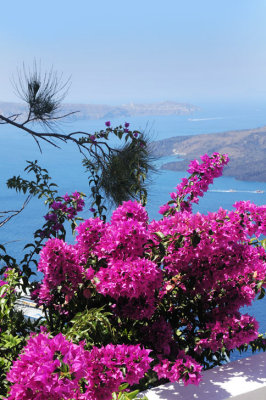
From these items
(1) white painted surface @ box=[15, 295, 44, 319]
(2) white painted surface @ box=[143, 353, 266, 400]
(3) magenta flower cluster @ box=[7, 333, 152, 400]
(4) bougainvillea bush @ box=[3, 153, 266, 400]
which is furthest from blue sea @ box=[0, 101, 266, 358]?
(3) magenta flower cluster @ box=[7, 333, 152, 400]

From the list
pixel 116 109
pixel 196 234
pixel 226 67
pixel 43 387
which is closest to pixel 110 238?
pixel 196 234

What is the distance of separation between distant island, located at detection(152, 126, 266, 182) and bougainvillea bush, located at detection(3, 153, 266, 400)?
1082 inches

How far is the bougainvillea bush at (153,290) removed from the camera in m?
1.08

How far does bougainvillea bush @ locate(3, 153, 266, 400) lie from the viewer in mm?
1083

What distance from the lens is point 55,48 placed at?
44812mm

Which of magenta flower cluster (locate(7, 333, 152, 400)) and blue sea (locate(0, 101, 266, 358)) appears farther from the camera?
blue sea (locate(0, 101, 266, 358))

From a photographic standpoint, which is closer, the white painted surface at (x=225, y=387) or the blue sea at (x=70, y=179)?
the white painted surface at (x=225, y=387)

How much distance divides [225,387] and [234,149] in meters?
30.8

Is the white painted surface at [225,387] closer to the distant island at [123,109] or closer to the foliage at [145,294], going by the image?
the foliage at [145,294]

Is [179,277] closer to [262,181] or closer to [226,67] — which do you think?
[262,181]

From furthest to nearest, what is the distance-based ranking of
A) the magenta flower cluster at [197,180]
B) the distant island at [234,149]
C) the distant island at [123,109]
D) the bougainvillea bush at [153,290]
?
1. the distant island at [123,109]
2. the distant island at [234,149]
3. the magenta flower cluster at [197,180]
4. the bougainvillea bush at [153,290]

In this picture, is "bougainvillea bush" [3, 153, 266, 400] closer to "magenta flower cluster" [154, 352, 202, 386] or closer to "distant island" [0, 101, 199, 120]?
"magenta flower cluster" [154, 352, 202, 386]

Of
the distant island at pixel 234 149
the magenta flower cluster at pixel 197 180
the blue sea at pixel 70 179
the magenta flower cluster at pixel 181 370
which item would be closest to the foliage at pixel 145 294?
the magenta flower cluster at pixel 181 370

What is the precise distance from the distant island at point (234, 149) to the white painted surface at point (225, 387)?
2763 centimetres
